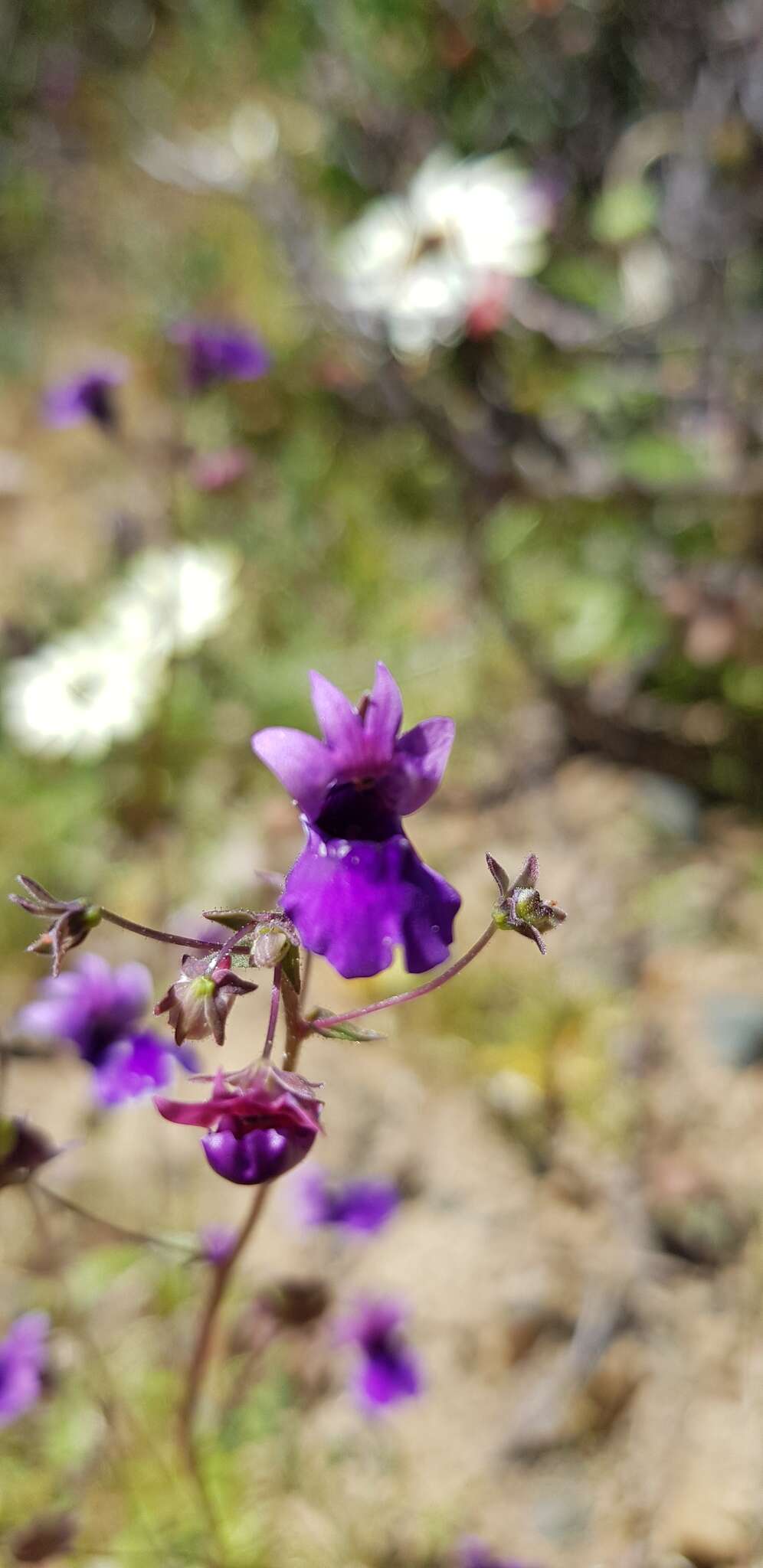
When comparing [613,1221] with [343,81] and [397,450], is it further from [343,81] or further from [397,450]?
[343,81]

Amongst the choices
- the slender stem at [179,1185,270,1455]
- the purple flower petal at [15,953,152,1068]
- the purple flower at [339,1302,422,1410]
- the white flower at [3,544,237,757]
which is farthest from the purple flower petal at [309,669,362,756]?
the white flower at [3,544,237,757]

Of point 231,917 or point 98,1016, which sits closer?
point 231,917

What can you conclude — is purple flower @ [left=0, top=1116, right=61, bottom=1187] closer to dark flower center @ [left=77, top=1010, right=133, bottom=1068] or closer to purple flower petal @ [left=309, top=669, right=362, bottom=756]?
dark flower center @ [left=77, top=1010, right=133, bottom=1068]

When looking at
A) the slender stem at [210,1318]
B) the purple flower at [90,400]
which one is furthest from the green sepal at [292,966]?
the purple flower at [90,400]

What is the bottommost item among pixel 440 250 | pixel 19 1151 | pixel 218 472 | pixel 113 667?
pixel 19 1151

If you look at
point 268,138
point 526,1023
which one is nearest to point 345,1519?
point 526,1023

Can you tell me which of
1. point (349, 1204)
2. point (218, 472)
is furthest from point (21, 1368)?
point (218, 472)

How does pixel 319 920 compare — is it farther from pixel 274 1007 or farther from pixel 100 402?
pixel 100 402
